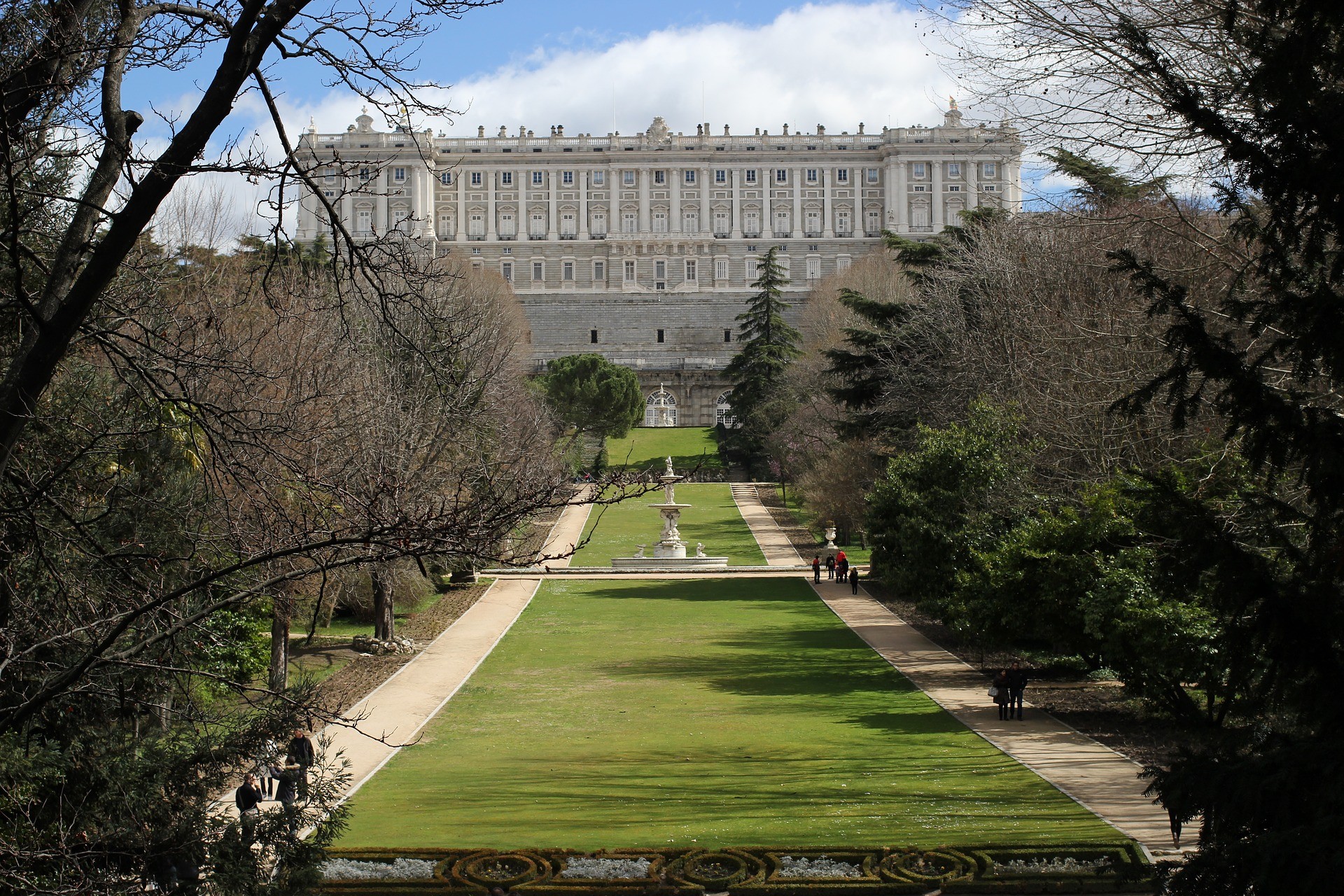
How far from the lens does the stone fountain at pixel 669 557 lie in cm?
3462

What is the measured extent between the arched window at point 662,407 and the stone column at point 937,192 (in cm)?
3067

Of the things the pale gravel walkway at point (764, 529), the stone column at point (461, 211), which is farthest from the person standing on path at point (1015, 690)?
the stone column at point (461, 211)

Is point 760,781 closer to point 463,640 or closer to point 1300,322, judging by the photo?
point 1300,322

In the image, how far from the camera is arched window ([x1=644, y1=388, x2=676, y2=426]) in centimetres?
7675

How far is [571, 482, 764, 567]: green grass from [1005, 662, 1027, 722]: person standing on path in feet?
53.6

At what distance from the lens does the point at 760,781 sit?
44.2 feet

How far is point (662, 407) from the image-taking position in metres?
76.9

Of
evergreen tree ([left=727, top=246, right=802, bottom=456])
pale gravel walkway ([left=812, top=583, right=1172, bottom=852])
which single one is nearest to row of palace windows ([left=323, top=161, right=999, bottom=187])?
evergreen tree ([left=727, top=246, right=802, bottom=456])

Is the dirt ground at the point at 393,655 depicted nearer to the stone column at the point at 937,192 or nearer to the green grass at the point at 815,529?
the green grass at the point at 815,529

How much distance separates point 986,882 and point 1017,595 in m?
7.98

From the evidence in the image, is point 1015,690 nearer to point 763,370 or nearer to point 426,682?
point 426,682

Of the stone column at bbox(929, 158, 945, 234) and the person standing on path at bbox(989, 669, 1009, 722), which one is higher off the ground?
the stone column at bbox(929, 158, 945, 234)

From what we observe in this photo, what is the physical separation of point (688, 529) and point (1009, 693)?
26.6m

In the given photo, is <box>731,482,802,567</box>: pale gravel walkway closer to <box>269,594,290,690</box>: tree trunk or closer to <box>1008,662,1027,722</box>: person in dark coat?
<box>1008,662,1027,722</box>: person in dark coat
